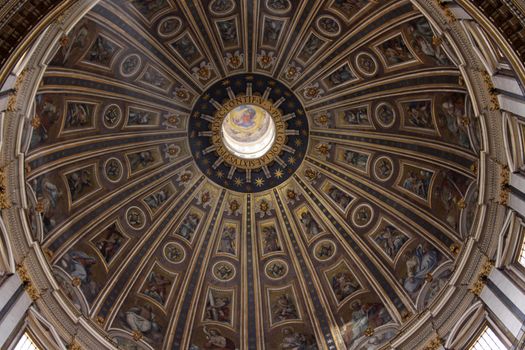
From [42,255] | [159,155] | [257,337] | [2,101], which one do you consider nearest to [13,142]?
[2,101]

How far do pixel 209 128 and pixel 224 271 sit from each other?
19.8ft

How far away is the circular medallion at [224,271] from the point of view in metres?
27.6

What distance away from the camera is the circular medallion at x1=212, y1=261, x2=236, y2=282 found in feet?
90.4

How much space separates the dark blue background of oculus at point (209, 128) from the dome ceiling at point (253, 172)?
0.07 metres

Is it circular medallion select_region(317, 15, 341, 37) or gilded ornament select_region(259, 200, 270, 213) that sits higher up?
circular medallion select_region(317, 15, 341, 37)

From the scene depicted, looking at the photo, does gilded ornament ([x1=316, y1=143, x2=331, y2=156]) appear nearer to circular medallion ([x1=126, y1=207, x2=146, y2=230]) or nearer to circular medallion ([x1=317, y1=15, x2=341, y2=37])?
circular medallion ([x1=317, y1=15, x2=341, y2=37])

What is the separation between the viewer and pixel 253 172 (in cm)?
2978

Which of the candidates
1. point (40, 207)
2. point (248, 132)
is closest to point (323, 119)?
point (248, 132)

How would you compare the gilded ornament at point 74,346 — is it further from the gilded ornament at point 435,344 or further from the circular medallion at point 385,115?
the circular medallion at point 385,115

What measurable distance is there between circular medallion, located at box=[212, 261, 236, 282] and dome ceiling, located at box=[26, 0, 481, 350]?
0.06 metres

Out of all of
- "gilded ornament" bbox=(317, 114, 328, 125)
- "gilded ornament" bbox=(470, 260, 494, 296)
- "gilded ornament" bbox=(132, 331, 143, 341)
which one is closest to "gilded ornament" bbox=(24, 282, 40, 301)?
"gilded ornament" bbox=(132, 331, 143, 341)

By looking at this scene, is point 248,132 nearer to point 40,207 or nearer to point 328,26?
point 328,26

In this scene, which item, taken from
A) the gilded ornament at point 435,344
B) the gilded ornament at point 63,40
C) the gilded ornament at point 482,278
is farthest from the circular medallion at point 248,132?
the gilded ornament at point 482,278

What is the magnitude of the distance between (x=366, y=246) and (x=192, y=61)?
9918 millimetres
